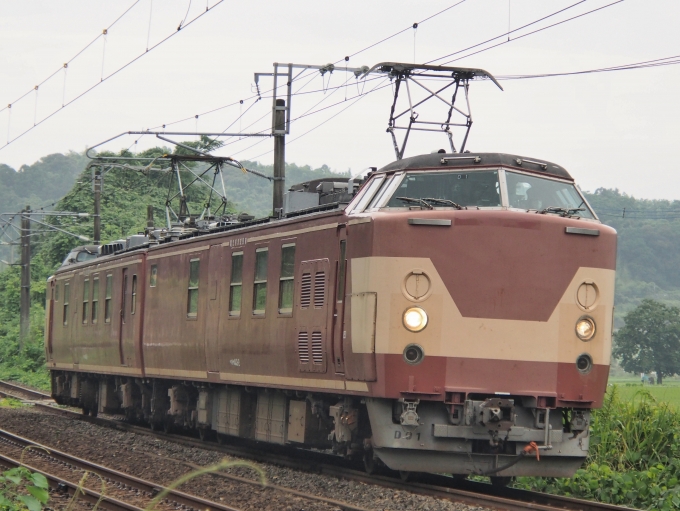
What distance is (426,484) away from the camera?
11570 millimetres

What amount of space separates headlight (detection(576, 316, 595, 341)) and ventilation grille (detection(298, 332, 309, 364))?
3.11 m

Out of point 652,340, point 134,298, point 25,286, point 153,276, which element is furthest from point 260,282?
point 652,340

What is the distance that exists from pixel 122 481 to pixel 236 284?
3359 millimetres

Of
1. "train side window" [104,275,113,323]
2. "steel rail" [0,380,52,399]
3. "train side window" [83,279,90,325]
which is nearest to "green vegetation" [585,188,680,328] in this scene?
"steel rail" [0,380,52,399]

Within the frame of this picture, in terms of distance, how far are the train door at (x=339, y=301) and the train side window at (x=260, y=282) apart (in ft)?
7.52

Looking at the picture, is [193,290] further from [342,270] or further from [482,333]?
[482,333]

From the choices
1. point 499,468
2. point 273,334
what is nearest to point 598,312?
point 499,468

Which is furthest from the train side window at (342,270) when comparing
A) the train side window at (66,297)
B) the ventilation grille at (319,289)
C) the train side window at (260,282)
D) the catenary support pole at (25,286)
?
the catenary support pole at (25,286)

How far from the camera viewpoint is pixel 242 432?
15.5 metres

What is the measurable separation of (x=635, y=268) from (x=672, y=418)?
82.7m

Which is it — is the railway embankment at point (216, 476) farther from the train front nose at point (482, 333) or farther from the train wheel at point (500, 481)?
the train wheel at point (500, 481)

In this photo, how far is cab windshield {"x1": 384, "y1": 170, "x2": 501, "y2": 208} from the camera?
37.3 feet

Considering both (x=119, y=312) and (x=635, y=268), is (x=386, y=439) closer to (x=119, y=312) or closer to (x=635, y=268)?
(x=119, y=312)

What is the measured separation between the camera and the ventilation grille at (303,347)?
41.3 ft
